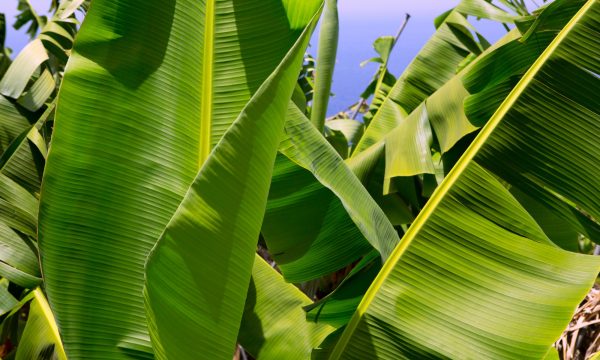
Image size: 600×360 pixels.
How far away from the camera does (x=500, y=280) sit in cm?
107

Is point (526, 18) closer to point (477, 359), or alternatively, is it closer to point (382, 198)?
point (382, 198)

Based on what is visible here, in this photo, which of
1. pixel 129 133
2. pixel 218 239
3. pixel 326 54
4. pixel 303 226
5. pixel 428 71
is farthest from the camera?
pixel 428 71

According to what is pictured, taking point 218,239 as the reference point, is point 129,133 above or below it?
above

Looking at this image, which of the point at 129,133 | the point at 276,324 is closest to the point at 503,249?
the point at 276,324

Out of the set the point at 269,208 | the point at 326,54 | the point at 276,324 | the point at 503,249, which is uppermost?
the point at 326,54

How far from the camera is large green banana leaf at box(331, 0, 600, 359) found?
1034mm

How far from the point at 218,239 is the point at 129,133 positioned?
38 cm

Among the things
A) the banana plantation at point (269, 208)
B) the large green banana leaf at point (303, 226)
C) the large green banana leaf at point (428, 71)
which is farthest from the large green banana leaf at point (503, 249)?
the large green banana leaf at point (428, 71)

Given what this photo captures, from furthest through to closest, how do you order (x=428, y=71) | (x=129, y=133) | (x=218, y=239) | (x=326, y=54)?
1. (x=428, y=71)
2. (x=326, y=54)
3. (x=129, y=133)
4. (x=218, y=239)

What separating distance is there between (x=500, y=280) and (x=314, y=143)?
1.41 ft

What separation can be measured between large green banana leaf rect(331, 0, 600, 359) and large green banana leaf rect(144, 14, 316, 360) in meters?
0.37

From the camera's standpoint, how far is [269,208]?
124cm

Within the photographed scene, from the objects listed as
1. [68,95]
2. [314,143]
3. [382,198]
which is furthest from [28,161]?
[382,198]

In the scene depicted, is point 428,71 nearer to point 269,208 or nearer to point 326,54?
point 326,54
